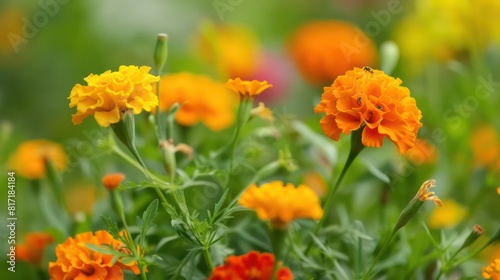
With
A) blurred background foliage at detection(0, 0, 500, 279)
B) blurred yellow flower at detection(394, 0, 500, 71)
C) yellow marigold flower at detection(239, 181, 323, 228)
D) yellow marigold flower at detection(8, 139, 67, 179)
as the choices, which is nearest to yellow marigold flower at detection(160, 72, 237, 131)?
blurred background foliage at detection(0, 0, 500, 279)

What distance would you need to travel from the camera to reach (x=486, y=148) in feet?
2.57

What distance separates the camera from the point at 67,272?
1.53 ft

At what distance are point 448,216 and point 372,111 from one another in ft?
0.97

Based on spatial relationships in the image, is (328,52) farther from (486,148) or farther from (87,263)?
(87,263)

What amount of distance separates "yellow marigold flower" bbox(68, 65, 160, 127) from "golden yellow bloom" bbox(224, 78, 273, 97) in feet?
0.20

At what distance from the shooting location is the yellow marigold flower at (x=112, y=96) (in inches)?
17.5

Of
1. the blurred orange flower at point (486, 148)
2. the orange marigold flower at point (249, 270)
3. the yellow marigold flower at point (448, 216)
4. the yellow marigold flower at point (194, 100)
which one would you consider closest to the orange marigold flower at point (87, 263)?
the orange marigold flower at point (249, 270)

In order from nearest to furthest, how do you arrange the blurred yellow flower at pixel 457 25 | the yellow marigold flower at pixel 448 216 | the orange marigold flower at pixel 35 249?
1. the orange marigold flower at pixel 35 249
2. the yellow marigold flower at pixel 448 216
3. the blurred yellow flower at pixel 457 25

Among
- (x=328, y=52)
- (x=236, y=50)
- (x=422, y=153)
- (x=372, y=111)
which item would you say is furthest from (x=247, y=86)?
(x=236, y=50)

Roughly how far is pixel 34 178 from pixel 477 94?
1.51ft

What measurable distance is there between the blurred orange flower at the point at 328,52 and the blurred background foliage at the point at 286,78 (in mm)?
26

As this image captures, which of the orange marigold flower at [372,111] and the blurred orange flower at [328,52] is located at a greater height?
the orange marigold flower at [372,111]

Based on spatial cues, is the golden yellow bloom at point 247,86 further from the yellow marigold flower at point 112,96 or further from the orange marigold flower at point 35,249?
the orange marigold flower at point 35,249

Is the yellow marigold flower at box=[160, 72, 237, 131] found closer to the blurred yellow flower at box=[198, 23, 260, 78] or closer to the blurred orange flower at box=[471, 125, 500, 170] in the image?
the blurred orange flower at box=[471, 125, 500, 170]
